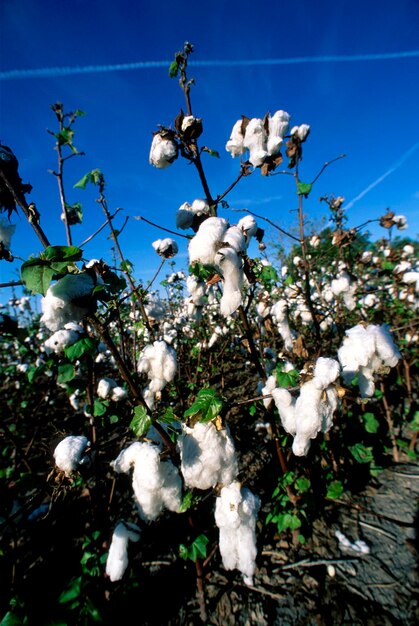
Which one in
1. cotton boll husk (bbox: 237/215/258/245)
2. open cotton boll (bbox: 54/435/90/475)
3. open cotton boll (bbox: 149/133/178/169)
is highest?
open cotton boll (bbox: 149/133/178/169)

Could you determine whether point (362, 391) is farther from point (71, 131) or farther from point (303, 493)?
point (71, 131)

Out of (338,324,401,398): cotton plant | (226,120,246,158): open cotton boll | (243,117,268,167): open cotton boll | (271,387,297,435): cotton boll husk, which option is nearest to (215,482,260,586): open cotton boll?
(271,387,297,435): cotton boll husk

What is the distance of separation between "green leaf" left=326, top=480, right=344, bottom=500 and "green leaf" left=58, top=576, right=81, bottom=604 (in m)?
1.89

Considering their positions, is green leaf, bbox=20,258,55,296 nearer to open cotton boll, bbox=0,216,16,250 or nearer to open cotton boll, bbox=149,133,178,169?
open cotton boll, bbox=0,216,16,250

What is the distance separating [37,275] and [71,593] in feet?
5.95

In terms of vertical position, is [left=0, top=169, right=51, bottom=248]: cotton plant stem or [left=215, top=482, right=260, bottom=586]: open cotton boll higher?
[left=0, top=169, right=51, bottom=248]: cotton plant stem

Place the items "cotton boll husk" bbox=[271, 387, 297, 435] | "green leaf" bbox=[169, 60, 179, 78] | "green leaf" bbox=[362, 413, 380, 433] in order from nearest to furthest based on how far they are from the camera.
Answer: "cotton boll husk" bbox=[271, 387, 297, 435] < "green leaf" bbox=[169, 60, 179, 78] < "green leaf" bbox=[362, 413, 380, 433]

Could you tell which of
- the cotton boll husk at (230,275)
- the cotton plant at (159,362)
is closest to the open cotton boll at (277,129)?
the cotton boll husk at (230,275)

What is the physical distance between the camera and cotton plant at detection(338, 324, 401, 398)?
1.42m

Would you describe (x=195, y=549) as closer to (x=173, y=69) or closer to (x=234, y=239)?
(x=234, y=239)

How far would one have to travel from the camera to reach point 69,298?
40.4 inches

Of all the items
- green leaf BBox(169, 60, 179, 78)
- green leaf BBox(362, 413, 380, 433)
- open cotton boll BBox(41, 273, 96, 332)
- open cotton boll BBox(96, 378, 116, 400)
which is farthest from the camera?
open cotton boll BBox(96, 378, 116, 400)

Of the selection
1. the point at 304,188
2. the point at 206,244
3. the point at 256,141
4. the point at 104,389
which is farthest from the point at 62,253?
the point at 104,389

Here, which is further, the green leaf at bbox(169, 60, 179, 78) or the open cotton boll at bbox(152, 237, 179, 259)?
the open cotton boll at bbox(152, 237, 179, 259)
